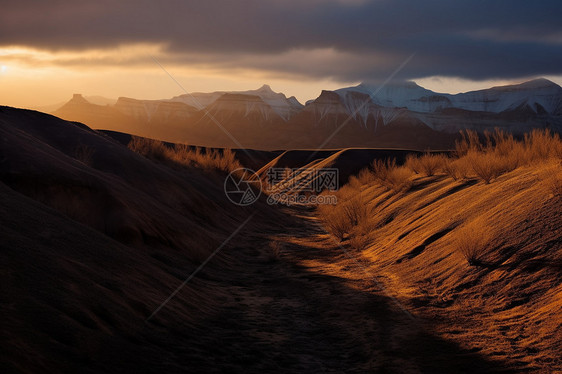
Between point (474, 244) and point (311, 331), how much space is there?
3.82 meters

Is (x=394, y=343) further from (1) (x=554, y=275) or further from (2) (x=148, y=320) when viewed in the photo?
(2) (x=148, y=320)

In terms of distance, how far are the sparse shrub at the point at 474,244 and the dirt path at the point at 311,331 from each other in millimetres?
1810

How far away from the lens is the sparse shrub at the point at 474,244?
9680 millimetres

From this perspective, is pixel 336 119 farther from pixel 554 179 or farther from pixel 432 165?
pixel 554 179

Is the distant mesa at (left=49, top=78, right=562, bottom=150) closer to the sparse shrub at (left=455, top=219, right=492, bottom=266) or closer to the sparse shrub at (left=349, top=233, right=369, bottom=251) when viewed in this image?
the sparse shrub at (left=349, top=233, right=369, bottom=251)

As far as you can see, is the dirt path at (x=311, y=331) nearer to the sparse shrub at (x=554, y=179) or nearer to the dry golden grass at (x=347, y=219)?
the sparse shrub at (x=554, y=179)

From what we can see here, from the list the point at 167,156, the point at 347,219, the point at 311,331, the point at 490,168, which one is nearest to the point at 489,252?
the point at 311,331

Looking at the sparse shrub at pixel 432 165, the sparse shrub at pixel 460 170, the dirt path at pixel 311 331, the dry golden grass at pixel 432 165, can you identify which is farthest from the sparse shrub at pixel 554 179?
the sparse shrub at pixel 432 165

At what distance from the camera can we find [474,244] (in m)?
9.69

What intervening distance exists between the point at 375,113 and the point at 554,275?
509 ft

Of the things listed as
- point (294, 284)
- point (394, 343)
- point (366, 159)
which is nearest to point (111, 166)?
point (294, 284)

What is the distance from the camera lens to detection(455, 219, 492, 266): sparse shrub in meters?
9.68

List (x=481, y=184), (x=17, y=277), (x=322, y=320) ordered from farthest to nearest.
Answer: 1. (x=481, y=184)
2. (x=322, y=320)
3. (x=17, y=277)

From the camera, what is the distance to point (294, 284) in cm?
1160
